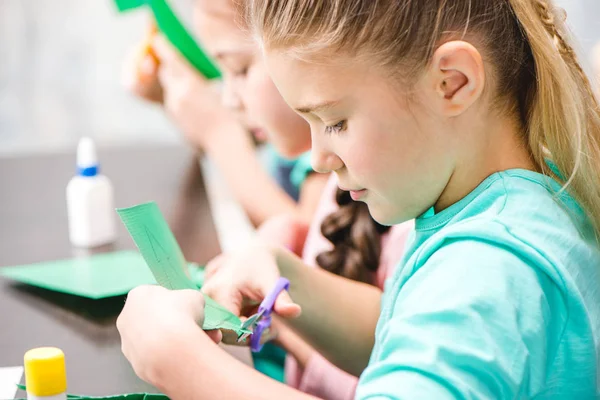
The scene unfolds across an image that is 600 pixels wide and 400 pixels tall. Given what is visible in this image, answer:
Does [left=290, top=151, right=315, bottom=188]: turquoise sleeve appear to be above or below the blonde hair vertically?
below

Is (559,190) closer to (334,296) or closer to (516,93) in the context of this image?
(516,93)

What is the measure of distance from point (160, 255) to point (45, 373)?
0.56ft

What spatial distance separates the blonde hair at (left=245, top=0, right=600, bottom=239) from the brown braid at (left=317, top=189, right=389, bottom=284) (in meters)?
0.43

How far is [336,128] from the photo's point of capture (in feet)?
2.36

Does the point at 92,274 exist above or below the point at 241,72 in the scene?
below

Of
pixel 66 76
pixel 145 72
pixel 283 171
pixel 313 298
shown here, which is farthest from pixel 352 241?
pixel 66 76

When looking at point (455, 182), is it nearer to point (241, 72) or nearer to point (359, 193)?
point (359, 193)

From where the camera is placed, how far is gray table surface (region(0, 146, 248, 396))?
0.90 metres

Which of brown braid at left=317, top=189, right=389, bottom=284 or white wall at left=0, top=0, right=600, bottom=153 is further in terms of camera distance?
white wall at left=0, top=0, right=600, bottom=153

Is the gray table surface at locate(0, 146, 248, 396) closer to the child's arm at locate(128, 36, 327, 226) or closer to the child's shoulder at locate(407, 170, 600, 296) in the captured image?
the child's arm at locate(128, 36, 327, 226)

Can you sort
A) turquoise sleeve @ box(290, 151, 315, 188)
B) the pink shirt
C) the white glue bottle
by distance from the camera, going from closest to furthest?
the pink shirt < the white glue bottle < turquoise sleeve @ box(290, 151, 315, 188)

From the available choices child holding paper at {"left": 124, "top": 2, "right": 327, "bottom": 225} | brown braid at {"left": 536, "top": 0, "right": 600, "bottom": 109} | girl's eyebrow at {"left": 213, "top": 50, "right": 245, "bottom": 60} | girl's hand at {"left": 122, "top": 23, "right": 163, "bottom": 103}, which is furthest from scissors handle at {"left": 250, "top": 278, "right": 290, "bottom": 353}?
girl's hand at {"left": 122, "top": 23, "right": 163, "bottom": 103}

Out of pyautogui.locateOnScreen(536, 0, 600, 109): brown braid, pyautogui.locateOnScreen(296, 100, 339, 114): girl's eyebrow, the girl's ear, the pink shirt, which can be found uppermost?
pyautogui.locateOnScreen(536, 0, 600, 109): brown braid

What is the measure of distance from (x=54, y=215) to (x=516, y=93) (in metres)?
0.98
